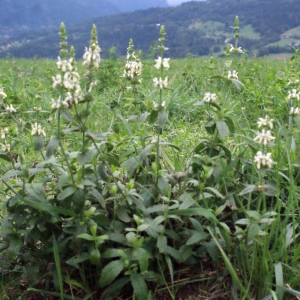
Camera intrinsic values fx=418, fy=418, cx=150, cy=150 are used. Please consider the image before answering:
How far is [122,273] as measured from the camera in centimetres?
178

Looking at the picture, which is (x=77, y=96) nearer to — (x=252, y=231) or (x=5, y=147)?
(x=5, y=147)

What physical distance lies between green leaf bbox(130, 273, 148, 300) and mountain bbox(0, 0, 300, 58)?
58.1ft

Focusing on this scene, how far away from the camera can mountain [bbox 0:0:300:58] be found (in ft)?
74.7

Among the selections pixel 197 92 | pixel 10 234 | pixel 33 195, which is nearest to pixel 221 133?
pixel 33 195

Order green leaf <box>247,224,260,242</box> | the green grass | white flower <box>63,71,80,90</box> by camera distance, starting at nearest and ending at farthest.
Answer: white flower <box>63,71,80,90</box> → green leaf <box>247,224,260,242</box> → the green grass

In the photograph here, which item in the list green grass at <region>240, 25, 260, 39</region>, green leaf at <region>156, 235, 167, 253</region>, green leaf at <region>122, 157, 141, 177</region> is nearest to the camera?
green leaf at <region>156, 235, 167, 253</region>

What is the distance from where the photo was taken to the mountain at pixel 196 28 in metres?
22.8

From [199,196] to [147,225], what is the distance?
12.8 inches

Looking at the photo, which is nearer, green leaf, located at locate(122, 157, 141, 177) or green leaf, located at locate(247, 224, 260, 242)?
green leaf, located at locate(247, 224, 260, 242)

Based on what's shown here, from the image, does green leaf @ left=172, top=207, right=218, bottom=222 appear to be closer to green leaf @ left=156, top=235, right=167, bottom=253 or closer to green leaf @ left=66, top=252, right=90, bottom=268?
green leaf @ left=156, top=235, right=167, bottom=253

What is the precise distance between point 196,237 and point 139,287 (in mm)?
292

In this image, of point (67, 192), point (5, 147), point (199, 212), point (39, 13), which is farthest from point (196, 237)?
point (39, 13)

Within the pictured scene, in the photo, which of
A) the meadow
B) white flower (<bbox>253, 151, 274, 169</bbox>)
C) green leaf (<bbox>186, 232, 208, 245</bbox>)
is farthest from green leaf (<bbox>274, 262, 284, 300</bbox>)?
white flower (<bbox>253, 151, 274, 169</bbox>)

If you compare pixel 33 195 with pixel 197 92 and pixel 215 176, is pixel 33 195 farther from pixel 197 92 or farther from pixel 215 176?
pixel 197 92
